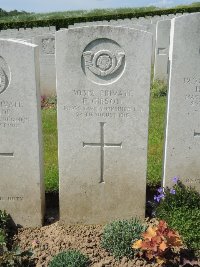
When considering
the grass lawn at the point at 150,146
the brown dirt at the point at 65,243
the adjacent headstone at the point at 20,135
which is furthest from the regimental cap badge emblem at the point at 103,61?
the grass lawn at the point at 150,146

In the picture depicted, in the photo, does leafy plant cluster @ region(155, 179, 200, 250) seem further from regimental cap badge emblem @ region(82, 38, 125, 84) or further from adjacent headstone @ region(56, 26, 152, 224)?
regimental cap badge emblem @ region(82, 38, 125, 84)

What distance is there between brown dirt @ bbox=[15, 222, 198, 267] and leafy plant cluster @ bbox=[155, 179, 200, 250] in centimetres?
56

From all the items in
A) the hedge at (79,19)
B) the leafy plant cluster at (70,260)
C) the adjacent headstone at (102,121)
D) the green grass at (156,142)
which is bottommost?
the leafy plant cluster at (70,260)

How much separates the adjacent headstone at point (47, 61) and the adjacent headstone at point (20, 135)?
265 inches

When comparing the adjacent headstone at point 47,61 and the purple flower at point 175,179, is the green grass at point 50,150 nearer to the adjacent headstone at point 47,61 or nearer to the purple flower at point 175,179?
the adjacent headstone at point 47,61

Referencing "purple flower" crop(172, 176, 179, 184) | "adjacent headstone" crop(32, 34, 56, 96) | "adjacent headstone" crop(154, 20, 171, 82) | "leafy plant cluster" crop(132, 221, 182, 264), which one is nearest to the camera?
"leafy plant cluster" crop(132, 221, 182, 264)

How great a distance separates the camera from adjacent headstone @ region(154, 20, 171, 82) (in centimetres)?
1122

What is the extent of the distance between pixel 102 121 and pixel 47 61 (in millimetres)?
7071

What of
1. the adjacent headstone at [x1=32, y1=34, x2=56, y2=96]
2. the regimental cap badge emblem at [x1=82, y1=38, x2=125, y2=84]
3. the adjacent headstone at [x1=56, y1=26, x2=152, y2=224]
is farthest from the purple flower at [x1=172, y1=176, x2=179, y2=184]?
the adjacent headstone at [x1=32, y1=34, x2=56, y2=96]

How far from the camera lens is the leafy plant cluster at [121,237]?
3.98m

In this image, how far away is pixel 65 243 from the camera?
4.32 metres

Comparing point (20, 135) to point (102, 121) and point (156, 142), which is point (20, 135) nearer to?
point (102, 121)

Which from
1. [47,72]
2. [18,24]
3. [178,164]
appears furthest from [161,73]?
[18,24]

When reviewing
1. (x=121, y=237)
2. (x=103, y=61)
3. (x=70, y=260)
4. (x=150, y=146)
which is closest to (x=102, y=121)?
(x=103, y=61)
